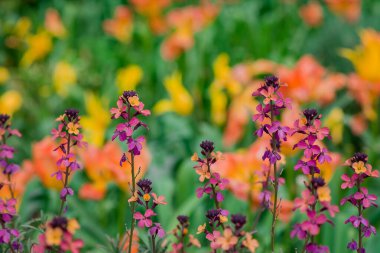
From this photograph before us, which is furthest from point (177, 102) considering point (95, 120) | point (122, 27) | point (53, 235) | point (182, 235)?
point (53, 235)

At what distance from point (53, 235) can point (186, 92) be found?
270 centimetres

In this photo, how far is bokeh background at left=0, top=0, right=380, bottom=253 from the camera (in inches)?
94.3

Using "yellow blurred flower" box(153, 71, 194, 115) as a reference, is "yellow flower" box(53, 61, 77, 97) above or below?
above

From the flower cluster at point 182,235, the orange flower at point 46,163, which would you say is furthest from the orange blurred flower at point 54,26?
the flower cluster at point 182,235

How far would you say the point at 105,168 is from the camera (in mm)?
2314

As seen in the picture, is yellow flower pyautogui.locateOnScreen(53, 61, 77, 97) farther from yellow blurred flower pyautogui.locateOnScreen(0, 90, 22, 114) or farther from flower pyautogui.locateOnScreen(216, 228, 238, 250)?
flower pyautogui.locateOnScreen(216, 228, 238, 250)

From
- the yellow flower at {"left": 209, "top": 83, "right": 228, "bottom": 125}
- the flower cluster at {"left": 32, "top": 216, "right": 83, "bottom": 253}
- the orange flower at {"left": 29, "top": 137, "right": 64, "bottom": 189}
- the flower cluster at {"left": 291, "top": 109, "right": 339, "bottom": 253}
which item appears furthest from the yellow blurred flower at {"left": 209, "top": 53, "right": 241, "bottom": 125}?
the flower cluster at {"left": 32, "top": 216, "right": 83, "bottom": 253}

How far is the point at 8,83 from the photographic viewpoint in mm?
4340

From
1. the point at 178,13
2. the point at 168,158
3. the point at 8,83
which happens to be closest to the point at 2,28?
the point at 8,83

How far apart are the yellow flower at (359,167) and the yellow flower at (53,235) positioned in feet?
1.66

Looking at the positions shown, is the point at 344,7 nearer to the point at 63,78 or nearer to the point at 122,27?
the point at 122,27

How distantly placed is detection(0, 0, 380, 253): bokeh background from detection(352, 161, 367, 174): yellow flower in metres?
0.60

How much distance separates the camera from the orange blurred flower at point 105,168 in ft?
7.50

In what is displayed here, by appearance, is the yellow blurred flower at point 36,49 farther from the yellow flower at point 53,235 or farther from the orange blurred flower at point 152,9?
the yellow flower at point 53,235
